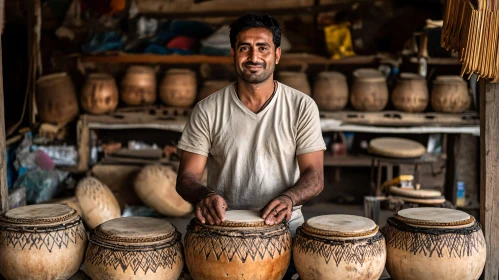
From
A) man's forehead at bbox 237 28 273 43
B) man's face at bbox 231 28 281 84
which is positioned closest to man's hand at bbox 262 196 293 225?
man's face at bbox 231 28 281 84

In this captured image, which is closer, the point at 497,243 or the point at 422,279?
the point at 422,279

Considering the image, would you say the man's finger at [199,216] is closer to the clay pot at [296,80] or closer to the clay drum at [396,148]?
the clay drum at [396,148]

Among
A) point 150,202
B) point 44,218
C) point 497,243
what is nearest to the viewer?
point 44,218

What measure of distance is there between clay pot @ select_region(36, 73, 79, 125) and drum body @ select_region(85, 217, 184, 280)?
168 inches

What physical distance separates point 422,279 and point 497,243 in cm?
54

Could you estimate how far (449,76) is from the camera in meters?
7.07

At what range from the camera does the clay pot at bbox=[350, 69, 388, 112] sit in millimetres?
6996

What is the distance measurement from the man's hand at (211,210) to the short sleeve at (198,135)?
0.42 meters

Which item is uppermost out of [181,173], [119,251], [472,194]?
[181,173]

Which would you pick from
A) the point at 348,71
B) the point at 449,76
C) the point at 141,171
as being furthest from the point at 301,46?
the point at 141,171

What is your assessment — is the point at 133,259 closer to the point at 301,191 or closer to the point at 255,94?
the point at 301,191

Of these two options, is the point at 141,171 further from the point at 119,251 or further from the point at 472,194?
the point at 119,251

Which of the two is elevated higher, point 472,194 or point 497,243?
point 497,243

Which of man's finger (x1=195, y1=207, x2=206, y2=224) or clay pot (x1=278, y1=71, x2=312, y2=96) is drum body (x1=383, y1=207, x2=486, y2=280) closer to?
man's finger (x1=195, y1=207, x2=206, y2=224)
